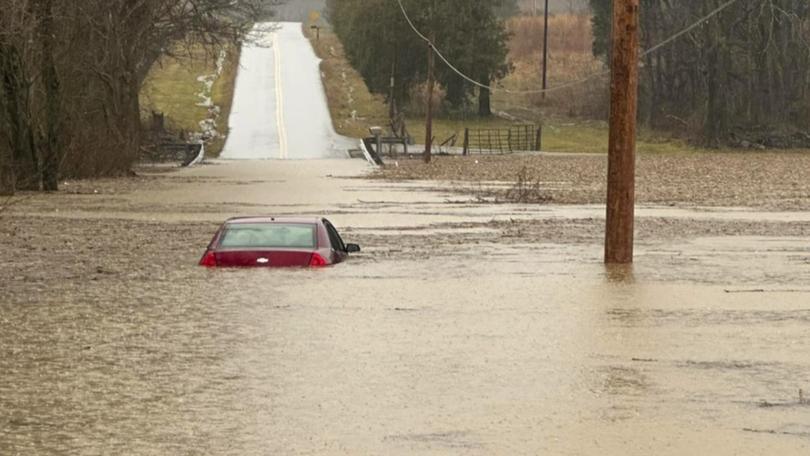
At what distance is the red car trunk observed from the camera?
2300 centimetres

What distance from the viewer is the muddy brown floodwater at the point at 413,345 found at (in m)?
12.8

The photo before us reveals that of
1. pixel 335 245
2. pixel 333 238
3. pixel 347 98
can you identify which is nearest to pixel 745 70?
pixel 347 98

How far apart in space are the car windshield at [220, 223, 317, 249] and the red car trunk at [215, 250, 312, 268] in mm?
124

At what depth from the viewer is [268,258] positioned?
2308cm

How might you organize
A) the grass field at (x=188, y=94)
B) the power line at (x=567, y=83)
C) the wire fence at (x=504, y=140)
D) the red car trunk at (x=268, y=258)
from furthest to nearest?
the grass field at (x=188, y=94) < the wire fence at (x=504, y=140) < the power line at (x=567, y=83) < the red car trunk at (x=268, y=258)

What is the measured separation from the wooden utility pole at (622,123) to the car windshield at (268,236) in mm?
5069

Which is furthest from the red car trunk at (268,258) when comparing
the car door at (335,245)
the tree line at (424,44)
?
the tree line at (424,44)

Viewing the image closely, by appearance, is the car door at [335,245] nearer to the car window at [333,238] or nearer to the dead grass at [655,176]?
the car window at [333,238]

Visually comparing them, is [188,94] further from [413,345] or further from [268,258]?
[413,345]

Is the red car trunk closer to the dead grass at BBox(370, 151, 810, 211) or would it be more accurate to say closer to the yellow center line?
the dead grass at BBox(370, 151, 810, 211)

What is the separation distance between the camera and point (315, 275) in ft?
76.4

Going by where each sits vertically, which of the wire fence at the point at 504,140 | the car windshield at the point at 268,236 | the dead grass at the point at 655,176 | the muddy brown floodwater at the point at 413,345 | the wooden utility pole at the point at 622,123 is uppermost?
the wooden utility pole at the point at 622,123

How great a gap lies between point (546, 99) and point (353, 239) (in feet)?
279

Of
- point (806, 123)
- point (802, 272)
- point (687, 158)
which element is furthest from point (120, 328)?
point (806, 123)
